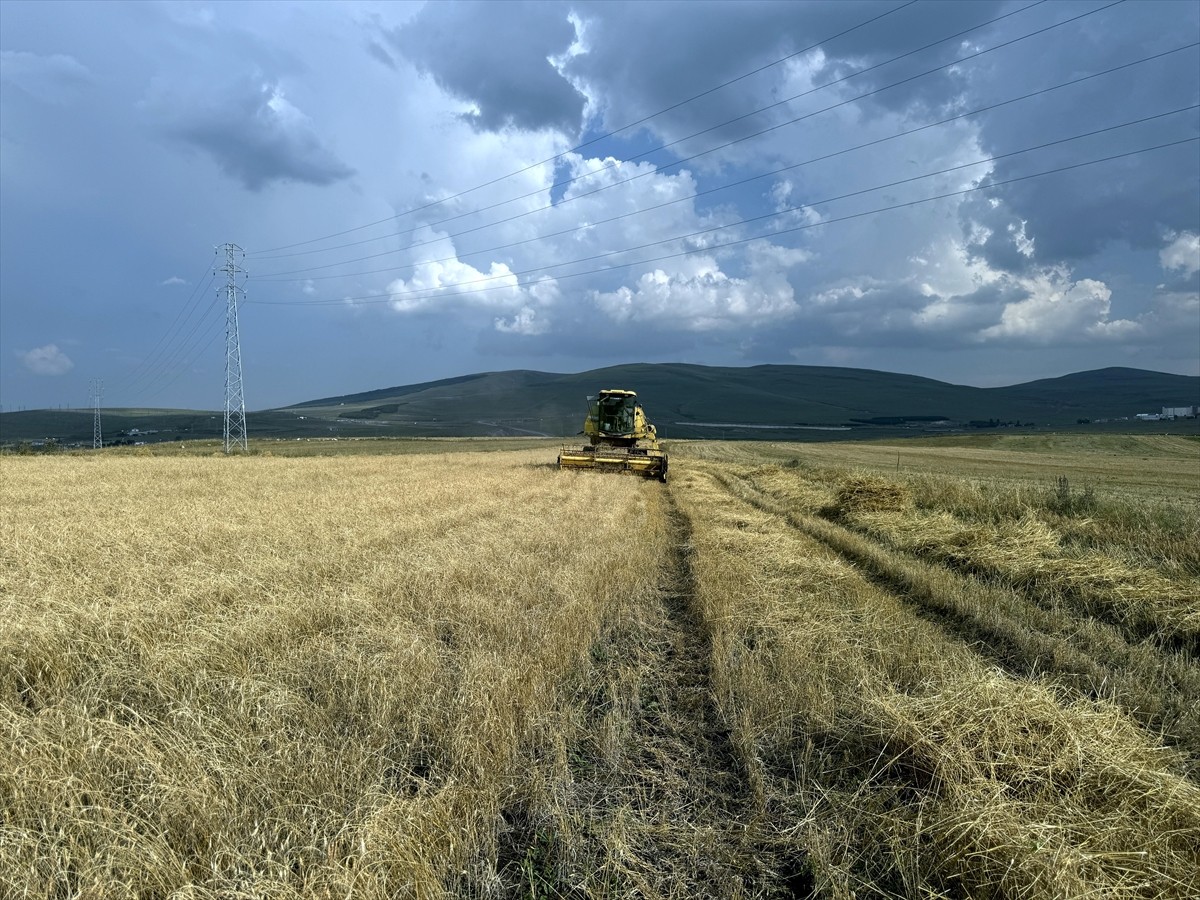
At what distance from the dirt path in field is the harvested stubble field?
0.06ft

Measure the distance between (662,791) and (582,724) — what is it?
871mm

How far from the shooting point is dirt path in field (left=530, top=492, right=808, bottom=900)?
125 inches

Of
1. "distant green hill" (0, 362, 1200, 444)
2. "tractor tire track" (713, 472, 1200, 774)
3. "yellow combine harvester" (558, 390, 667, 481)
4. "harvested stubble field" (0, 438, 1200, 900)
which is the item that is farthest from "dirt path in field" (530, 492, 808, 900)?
"distant green hill" (0, 362, 1200, 444)

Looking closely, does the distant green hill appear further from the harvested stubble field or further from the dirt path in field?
the dirt path in field

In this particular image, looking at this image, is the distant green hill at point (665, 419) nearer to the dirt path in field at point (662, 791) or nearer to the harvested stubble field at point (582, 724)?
the harvested stubble field at point (582, 724)

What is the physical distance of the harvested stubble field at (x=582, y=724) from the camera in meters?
3.04

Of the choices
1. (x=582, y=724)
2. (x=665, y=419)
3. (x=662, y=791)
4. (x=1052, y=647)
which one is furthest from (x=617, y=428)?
(x=665, y=419)

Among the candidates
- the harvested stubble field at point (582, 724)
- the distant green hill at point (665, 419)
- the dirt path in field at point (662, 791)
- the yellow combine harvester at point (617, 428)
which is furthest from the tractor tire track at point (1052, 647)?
the distant green hill at point (665, 419)

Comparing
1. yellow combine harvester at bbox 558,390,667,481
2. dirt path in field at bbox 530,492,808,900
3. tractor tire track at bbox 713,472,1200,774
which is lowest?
tractor tire track at bbox 713,472,1200,774

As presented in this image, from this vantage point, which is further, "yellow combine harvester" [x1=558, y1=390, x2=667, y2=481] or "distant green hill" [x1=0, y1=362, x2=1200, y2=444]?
"distant green hill" [x1=0, y1=362, x2=1200, y2=444]

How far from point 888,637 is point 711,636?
5.66 feet

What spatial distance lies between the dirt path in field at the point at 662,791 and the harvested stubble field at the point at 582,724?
2cm

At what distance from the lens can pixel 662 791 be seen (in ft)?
12.9

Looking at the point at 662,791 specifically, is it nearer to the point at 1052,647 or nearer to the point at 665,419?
the point at 1052,647
